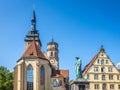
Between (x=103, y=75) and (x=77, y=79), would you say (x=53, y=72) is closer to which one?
(x=103, y=75)

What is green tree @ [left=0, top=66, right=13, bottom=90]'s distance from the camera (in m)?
87.4

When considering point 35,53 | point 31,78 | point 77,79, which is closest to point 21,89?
point 31,78

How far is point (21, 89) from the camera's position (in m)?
82.8

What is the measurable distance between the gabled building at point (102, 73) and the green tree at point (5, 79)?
690 inches

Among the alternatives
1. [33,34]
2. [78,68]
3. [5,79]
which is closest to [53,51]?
[33,34]

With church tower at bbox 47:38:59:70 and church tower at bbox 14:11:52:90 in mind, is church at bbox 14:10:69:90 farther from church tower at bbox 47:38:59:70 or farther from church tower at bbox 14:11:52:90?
church tower at bbox 47:38:59:70

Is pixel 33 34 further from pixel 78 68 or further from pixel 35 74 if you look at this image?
pixel 78 68

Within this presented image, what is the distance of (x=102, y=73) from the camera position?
85312mm

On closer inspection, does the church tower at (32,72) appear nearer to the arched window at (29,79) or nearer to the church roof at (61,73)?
the arched window at (29,79)

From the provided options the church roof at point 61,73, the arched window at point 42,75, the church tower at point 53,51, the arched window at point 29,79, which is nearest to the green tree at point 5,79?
the arched window at point 29,79

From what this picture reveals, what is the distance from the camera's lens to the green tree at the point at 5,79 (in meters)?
87.4

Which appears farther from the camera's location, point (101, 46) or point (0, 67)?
point (0, 67)

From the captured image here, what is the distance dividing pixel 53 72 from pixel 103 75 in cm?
1201

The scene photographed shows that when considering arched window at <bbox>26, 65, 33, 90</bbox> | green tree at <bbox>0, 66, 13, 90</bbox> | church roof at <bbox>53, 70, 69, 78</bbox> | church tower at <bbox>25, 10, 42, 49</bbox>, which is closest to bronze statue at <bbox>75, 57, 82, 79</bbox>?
arched window at <bbox>26, 65, 33, 90</bbox>
